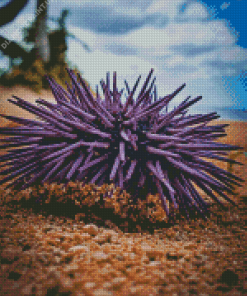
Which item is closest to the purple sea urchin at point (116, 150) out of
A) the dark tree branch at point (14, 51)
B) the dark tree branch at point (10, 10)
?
the dark tree branch at point (10, 10)

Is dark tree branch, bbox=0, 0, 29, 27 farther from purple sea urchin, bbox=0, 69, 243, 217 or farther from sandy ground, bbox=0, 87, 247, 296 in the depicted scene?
sandy ground, bbox=0, 87, 247, 296

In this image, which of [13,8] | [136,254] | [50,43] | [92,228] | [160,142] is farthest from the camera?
[50,43]

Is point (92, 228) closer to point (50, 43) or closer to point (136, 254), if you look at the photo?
point (136, 254)

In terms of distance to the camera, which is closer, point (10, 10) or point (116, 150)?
point (116, 150)

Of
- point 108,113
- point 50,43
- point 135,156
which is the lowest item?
point 135,156

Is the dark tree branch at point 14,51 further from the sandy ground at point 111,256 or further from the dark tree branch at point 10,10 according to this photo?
the sandy ground at point 111,256

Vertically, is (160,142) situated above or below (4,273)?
above

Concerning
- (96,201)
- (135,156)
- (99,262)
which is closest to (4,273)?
(99,262)

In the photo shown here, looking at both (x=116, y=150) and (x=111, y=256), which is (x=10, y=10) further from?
(x=111, y=256)

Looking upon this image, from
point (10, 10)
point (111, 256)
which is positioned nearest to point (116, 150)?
point (111, 256)
